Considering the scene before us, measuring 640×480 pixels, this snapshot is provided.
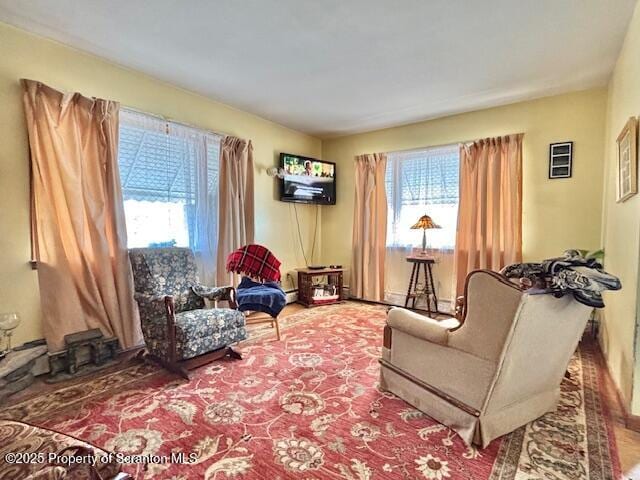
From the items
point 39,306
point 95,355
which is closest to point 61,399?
point 95,355

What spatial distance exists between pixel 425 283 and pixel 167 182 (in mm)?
3387

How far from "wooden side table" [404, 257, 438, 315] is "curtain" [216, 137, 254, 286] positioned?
2.18m

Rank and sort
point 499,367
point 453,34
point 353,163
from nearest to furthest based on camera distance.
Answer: point 499,367, point 453,34, point 353,163

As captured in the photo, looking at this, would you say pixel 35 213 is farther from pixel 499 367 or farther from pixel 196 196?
pixel 499 367

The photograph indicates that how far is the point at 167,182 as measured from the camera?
3.31 metres

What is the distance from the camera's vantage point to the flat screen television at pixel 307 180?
4.60 m

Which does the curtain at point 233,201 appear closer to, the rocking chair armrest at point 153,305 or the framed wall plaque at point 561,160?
the rocking chair armrest at point 153,305

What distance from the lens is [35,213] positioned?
8.00 ft

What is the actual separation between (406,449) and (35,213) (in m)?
3.02

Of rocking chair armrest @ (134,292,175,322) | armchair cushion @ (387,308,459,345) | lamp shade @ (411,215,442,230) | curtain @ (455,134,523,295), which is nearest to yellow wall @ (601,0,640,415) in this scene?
curtain @ (455,134,523,295)

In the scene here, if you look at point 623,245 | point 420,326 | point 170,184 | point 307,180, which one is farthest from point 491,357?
point 307,180

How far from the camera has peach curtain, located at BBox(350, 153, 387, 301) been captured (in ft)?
15.3

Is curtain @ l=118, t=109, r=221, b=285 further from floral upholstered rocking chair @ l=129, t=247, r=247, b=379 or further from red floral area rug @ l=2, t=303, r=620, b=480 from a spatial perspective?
red floral area rug @ l=2, t=303, r=620, b=480

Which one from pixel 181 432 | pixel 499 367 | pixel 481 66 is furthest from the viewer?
pixel 481 66
